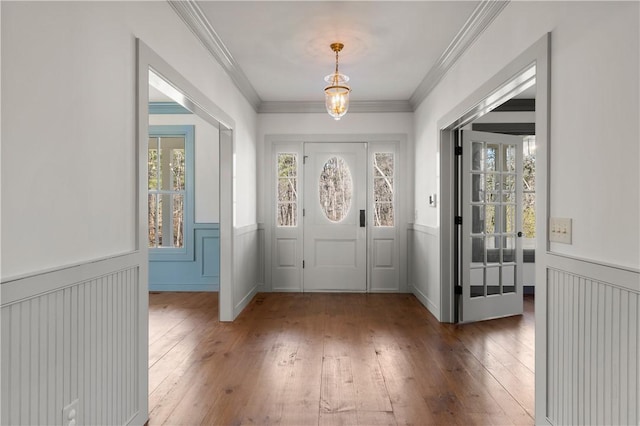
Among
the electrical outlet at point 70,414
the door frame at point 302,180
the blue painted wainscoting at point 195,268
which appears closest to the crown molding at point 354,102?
the door frame at point 302,180

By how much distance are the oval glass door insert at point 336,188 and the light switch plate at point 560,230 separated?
3730 mm

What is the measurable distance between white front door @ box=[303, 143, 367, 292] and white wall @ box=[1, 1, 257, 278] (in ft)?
11.3

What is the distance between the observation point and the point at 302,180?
5.77 meters

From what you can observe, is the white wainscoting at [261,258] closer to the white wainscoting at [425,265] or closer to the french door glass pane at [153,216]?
the french door glass pane at [153,216]

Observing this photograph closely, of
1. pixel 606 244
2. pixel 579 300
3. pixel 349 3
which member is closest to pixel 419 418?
pixel 579 300

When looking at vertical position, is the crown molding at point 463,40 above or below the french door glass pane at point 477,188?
above

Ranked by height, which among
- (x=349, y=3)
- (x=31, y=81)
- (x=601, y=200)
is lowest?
(x=601, y=200)

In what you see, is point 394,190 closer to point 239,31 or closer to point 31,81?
point 239,31

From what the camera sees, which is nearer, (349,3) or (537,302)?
(537,302)

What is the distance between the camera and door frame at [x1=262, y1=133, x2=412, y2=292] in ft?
18.7

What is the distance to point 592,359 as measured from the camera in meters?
1.81

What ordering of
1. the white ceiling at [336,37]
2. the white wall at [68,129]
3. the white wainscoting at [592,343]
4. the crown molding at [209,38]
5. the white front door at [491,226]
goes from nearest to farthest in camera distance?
the white wall at [68,129] → the white wainscoting at [592,343] → the crown molding at [209,38] → the white ceiling at [336,37] → the white front door at [491,226]

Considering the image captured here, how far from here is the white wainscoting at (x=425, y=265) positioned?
4.50 metres

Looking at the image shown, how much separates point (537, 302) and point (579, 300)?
38 cm
